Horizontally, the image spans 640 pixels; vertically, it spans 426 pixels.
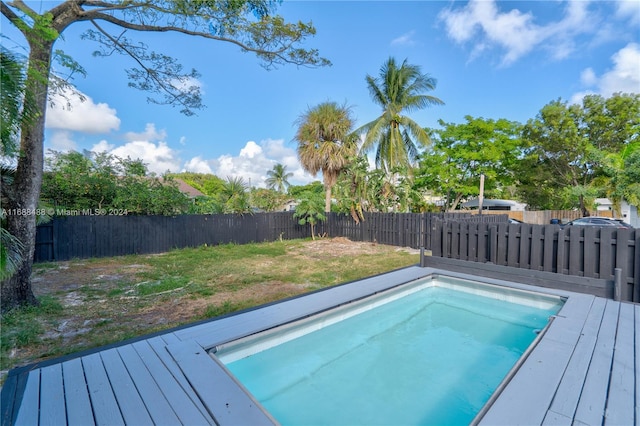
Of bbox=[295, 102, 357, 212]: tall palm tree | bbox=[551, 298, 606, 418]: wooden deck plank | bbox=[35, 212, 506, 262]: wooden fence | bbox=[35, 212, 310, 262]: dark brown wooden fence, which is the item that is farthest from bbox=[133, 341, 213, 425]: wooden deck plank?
bbox=[295, 102, 357, 212]: tall palm tree

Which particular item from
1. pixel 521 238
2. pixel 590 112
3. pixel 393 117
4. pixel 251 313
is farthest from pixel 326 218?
pixel 590 112

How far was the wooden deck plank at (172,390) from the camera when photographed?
1.60 m

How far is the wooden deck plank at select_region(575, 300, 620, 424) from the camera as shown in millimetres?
1636

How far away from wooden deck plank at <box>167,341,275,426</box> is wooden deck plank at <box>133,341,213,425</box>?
0.24ft

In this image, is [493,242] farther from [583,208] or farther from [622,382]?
[583,208]

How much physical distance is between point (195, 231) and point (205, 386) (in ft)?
29.9

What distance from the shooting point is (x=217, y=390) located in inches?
73.5

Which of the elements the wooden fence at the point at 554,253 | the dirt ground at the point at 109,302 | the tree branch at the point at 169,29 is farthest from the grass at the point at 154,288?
the tree branch at the point at 169,29

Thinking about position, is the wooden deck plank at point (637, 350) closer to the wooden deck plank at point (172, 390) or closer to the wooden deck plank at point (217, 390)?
the wooden deck plank at point (217, 390)

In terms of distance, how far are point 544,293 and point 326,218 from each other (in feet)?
30.4

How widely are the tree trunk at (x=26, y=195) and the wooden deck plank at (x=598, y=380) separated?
6082 mm

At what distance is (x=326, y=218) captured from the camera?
42.0 feet

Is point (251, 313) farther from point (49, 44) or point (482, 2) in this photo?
point (482, 2)

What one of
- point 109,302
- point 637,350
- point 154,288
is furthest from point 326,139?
point 637,350
